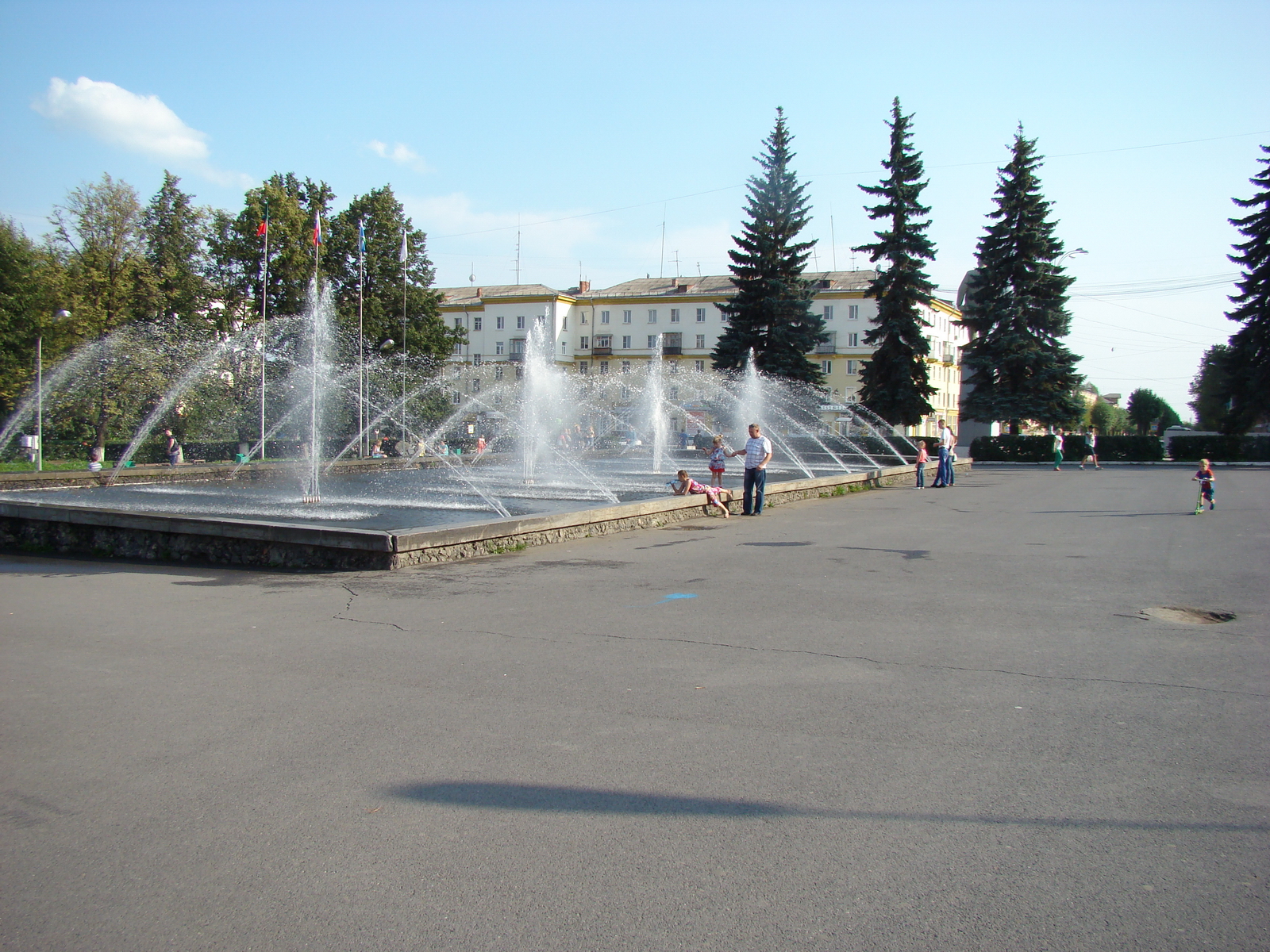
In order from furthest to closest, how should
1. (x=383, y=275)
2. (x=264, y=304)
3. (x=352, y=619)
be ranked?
1. (x=383, y=275)
2. (x=264, y=304)
3. (x=352, y=619)

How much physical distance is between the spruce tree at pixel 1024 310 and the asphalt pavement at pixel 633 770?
3966 cm

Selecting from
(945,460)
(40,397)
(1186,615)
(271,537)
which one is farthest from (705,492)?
(40,397)

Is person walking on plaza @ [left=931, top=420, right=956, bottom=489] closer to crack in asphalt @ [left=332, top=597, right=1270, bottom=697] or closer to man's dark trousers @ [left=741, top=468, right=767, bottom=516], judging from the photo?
man's dark trousers @ [left=741, top=468, right=767, bottom=516]

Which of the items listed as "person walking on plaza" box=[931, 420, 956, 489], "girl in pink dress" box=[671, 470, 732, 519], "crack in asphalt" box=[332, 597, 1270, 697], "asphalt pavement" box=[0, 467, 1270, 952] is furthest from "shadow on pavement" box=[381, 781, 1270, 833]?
"person walking on plaza" box=[931, 420, 956, 489]

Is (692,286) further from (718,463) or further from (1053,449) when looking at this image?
(718,463)

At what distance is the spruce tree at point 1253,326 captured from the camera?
4147 cm

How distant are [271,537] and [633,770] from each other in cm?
735

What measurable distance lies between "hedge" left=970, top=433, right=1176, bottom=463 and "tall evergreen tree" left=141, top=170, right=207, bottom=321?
40.3m

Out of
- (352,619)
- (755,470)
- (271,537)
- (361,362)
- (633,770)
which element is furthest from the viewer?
(361,362)

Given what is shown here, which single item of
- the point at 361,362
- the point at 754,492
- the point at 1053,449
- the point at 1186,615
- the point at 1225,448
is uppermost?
the point at 361,362

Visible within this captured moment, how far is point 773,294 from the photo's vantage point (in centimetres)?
4719

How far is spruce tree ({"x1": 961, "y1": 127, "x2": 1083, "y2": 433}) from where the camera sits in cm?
4516

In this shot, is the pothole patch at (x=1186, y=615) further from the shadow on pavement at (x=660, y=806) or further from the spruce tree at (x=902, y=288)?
the spruce tree at (x=902, y=288)

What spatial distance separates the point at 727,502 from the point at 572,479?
717cm
